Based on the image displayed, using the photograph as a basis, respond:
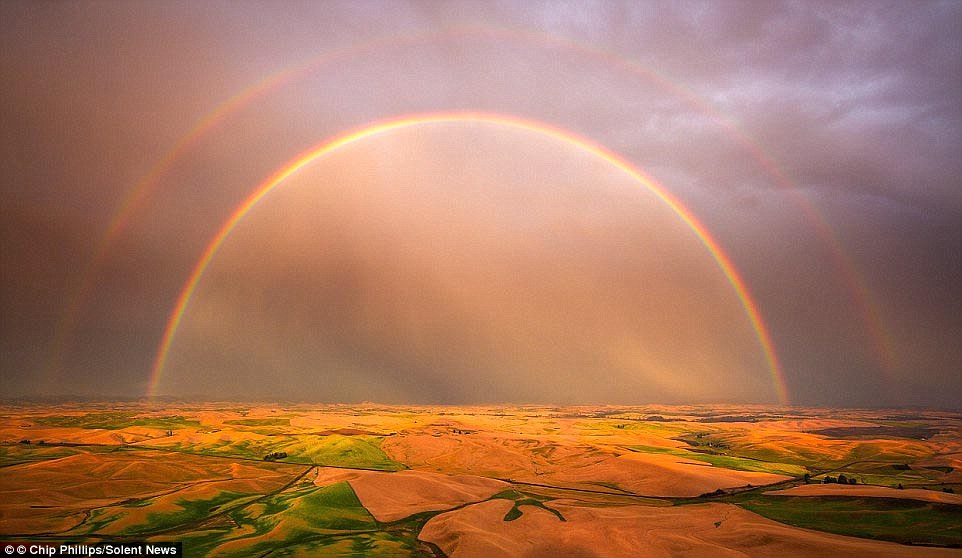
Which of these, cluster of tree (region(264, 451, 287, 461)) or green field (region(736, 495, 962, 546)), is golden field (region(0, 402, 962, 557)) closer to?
green field (region(736, 495, 962, 546))

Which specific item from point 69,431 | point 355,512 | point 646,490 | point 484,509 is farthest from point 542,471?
point 69,431

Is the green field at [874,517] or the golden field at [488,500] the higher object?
the golden field at [488,500]

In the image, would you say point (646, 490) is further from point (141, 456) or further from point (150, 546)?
point (141, 456)

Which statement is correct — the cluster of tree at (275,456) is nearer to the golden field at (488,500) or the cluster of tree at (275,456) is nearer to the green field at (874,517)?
the golden field at (488,500)

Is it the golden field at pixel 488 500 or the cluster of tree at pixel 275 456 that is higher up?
the cluster of tree at pixel 275 456

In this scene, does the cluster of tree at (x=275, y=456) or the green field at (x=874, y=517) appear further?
the cluster of tree at (x=275, y=456)

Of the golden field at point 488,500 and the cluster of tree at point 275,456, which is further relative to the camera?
the cluster of tree at point 275,456

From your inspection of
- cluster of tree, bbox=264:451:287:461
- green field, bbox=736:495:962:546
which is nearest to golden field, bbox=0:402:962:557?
green field, bbox=736:495:962:546

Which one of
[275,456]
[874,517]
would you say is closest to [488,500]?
[874,517]

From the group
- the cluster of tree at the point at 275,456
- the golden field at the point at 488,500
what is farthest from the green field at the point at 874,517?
the cluster of tree at the point at 275,456

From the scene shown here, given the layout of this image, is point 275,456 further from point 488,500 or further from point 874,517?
point 874,517

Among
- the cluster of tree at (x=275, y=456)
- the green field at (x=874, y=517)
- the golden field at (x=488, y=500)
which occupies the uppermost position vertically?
the cluster of tree at (x=275, y=456)
